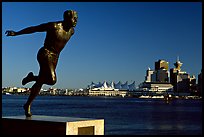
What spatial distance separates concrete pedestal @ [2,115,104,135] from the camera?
22.6ft

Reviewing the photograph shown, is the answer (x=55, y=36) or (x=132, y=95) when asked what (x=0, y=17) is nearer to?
(x=55, y=36)

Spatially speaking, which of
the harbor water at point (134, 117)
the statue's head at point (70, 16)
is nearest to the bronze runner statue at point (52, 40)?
the statue's head at point (70, 16)

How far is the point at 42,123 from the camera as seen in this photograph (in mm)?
7047

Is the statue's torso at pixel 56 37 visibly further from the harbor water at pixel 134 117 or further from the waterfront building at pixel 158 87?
the waterfront building at pixel 158 87

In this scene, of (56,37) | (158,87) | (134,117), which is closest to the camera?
(56,37)

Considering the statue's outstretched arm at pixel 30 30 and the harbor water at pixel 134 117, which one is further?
the harbor water at pixel 134 117

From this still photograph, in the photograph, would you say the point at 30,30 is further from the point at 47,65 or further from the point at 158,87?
the point at 158,87

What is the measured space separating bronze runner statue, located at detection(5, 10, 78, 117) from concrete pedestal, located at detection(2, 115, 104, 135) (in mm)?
824

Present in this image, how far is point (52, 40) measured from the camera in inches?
299

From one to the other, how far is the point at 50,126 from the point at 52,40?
1.59m

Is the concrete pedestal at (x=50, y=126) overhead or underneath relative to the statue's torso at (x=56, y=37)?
underneath

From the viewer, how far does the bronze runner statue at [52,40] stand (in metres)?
7.55

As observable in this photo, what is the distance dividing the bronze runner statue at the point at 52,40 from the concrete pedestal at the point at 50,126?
2.70 feet

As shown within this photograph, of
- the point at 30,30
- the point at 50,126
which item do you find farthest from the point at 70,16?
the point at 50,126
